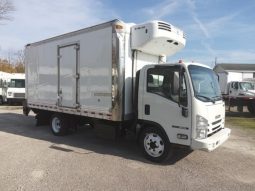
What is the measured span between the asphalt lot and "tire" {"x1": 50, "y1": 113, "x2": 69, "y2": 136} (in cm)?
51

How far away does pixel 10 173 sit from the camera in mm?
6359

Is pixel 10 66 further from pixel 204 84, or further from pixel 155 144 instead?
pixel 204 84

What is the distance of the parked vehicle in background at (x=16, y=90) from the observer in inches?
922

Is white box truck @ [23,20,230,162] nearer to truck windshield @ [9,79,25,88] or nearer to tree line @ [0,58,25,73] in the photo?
truck windshield @ [9,79,25,88]

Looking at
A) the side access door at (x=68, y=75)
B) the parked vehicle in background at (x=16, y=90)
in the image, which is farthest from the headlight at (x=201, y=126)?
the parked vehicle in background at (x=16, y=90)

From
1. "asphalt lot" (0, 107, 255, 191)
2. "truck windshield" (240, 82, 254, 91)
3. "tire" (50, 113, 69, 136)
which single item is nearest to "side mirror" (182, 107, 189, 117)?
"asphalt lot" (0, 107, 255, 191)

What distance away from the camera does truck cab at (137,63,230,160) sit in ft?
21.4

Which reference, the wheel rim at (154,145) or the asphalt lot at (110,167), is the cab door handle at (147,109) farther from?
the asphalt lot at (110,167)

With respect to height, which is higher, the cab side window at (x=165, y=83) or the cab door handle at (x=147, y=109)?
the cab side window at (x=165, y=83)

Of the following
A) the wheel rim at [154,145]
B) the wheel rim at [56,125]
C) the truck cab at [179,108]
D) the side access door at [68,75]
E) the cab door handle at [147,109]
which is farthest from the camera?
the wheel rim at [56,125]

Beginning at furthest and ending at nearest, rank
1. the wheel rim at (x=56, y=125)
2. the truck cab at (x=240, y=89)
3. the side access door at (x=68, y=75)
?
the truck cab at (x=240, y=89) → the wheel rim at (x=56, y=125) → the side access door at (x=68, y=75)

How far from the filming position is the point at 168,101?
6938 millimetres

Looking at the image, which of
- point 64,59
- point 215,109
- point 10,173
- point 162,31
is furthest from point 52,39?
point 215,109

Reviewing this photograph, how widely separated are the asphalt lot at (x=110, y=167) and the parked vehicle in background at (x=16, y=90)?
47.0 ft
